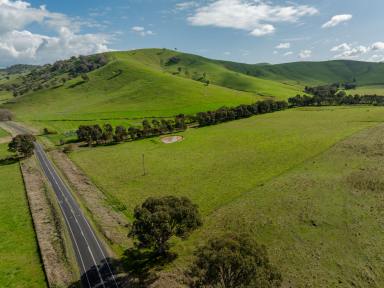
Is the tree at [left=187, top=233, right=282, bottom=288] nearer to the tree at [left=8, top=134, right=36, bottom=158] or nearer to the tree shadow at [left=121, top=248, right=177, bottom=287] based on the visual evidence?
the tree shadow at [left=121, top=248, right=177, bottom=287]

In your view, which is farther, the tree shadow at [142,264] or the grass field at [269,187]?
the grass field at [269,187]

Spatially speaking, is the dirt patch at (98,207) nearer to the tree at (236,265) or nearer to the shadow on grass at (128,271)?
the shadow on grass at (128,271)

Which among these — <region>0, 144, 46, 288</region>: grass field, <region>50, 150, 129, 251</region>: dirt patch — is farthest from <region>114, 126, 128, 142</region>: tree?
<region>0, 144, 46, 288</region>: grass field

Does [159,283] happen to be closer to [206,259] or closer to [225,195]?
[206,259]

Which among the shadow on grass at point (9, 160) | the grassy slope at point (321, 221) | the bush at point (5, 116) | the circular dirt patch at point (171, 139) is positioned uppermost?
the bush at point (5, 116)

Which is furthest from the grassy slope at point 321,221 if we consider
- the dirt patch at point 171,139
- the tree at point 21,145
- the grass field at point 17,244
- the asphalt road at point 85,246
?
the tree at point 21,145
